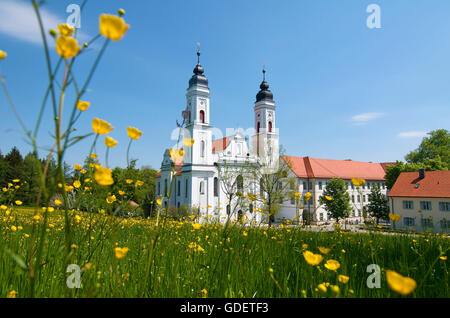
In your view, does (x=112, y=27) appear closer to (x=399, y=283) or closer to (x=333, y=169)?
(x=399, y=283)

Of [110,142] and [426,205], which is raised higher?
[110,142]

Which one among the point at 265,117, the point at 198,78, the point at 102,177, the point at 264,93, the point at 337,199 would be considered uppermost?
the point at 264,93

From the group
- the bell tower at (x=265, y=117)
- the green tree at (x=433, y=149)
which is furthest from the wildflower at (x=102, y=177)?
the green tree at (x=433, y=149)

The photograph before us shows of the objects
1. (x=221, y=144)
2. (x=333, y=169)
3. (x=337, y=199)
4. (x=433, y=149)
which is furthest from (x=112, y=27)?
(x=333, y=169)

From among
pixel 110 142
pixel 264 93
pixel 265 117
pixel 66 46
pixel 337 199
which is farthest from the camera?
pixel 264 93

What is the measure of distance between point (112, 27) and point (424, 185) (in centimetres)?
3772

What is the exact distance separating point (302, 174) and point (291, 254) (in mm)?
44004

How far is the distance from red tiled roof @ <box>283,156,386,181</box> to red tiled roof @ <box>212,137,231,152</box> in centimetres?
1083

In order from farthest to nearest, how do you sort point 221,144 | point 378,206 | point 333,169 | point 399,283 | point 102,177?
point 333,169 → point 221,144 → point 378,206 → point 102,177 → point 399,283

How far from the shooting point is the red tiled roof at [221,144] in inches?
1745

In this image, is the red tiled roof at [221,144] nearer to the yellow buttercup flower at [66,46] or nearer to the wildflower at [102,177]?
the wildflower at [102,177]

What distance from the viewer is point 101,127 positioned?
3.55ft
